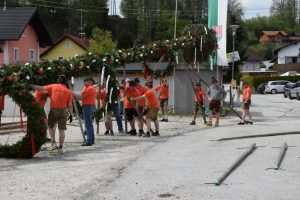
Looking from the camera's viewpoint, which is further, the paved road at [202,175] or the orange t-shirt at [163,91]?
the orange t-shirt at [163,91]

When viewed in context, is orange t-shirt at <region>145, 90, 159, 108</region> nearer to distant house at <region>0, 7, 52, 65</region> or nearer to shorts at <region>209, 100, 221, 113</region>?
shorts at <region>209, 100, 221, 113</region>

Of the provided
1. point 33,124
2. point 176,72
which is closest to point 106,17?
point 176,72

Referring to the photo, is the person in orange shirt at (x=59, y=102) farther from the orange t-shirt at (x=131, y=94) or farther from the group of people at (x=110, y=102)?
the orange t-shirt at (x=131, y=94)

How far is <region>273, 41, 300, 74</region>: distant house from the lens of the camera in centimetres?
9388

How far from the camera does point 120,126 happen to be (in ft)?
59.8

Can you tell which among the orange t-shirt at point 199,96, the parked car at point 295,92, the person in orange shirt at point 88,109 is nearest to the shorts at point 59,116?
the person in orange shirt at point 88,109

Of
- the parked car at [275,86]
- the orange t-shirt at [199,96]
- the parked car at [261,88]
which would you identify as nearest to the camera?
the orange t-shirt at [199,96]

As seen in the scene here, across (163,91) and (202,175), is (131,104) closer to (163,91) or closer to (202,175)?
(163,91)

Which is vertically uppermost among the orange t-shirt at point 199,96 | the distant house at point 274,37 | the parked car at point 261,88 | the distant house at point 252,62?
the distant house at point 274,37

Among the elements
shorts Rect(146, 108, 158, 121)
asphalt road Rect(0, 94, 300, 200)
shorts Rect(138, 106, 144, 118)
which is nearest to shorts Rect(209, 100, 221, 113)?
shorts Rect(138, 106, 144, 118)

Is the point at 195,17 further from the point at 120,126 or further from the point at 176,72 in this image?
the point at 120,126

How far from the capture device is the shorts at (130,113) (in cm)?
1739

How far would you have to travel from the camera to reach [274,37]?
133500 mm

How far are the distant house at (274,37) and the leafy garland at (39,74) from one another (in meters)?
110
